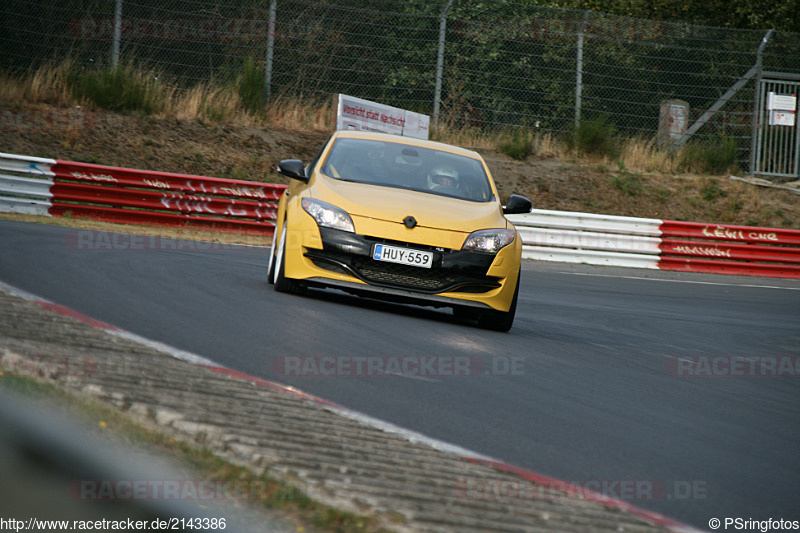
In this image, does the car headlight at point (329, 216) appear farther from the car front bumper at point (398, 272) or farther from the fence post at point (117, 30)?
the fence post at point (117, 30)

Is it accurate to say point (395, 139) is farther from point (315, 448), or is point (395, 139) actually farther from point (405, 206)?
point (315, 448)

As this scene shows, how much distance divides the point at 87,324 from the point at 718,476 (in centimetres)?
359

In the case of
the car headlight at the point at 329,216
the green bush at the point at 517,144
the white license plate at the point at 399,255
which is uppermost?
the green bush at the point at 517,144

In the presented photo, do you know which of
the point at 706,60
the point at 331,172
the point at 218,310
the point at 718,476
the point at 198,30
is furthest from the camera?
the point at 706,60

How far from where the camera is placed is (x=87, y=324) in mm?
5664

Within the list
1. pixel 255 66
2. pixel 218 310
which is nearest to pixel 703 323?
pixel 218 310

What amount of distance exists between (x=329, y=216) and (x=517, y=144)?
16.5 meters

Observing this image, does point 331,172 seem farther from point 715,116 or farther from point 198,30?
point 715,116

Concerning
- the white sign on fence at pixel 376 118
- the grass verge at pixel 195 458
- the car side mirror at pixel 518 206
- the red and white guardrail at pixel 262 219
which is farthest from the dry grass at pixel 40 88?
the grass verge at pixel 195 458

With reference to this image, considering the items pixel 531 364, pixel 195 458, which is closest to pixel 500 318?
pixel 531 364

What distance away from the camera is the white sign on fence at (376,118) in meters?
19.5

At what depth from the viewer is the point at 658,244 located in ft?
64.1

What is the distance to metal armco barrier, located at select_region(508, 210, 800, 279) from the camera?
18.9 m

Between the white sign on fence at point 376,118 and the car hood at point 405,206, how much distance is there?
10.7 metres
